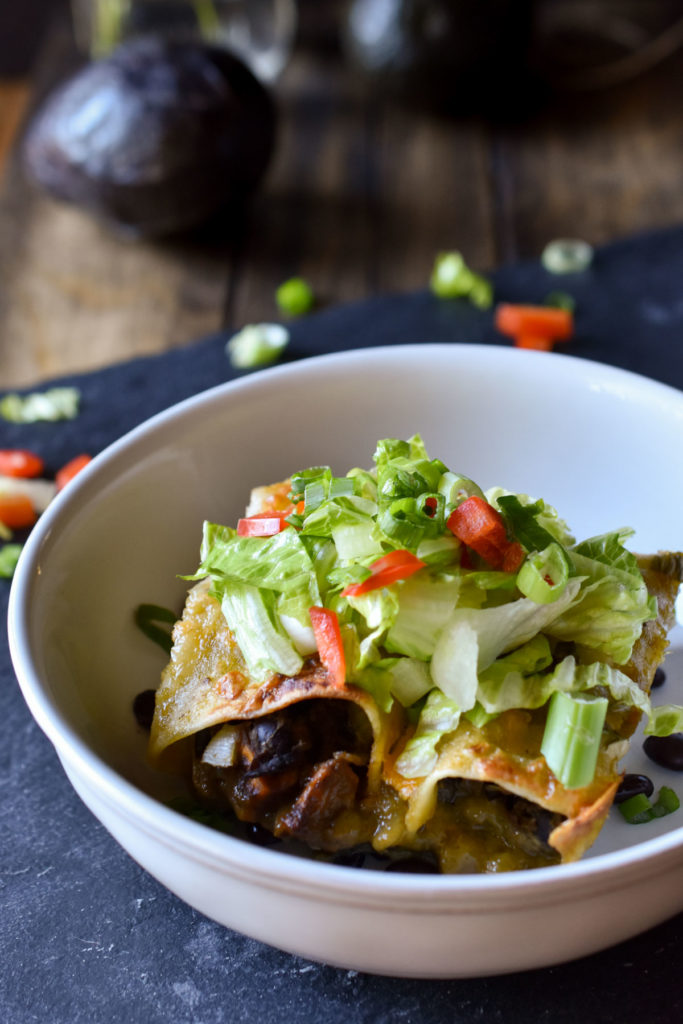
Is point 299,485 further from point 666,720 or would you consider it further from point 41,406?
point 41,406

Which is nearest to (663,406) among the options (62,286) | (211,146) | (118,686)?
(118,686)

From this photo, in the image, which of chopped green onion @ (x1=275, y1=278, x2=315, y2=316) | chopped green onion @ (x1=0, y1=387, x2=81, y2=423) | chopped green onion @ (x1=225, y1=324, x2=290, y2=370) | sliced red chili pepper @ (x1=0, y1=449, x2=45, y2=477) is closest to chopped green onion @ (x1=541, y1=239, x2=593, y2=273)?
chopped green onion @ (x1=275, y1=278, x2=315, y2=316)

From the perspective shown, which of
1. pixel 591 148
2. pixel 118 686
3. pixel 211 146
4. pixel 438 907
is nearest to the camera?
pixel 438 907

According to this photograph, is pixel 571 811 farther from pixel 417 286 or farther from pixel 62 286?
pixel 62 286

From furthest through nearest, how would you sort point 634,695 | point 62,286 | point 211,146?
1. point 62,286
2. point 211,146
3. point 634,695

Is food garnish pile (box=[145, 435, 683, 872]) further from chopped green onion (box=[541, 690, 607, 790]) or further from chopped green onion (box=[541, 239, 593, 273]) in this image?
chopped green onion (box=[541, 239, 593, 273])

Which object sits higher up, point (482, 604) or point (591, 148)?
point (482, 604)

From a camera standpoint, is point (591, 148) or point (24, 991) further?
point (591, 148)

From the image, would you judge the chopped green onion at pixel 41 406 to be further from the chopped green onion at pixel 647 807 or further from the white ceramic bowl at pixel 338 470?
the chopped green onion at pixel 647 807
